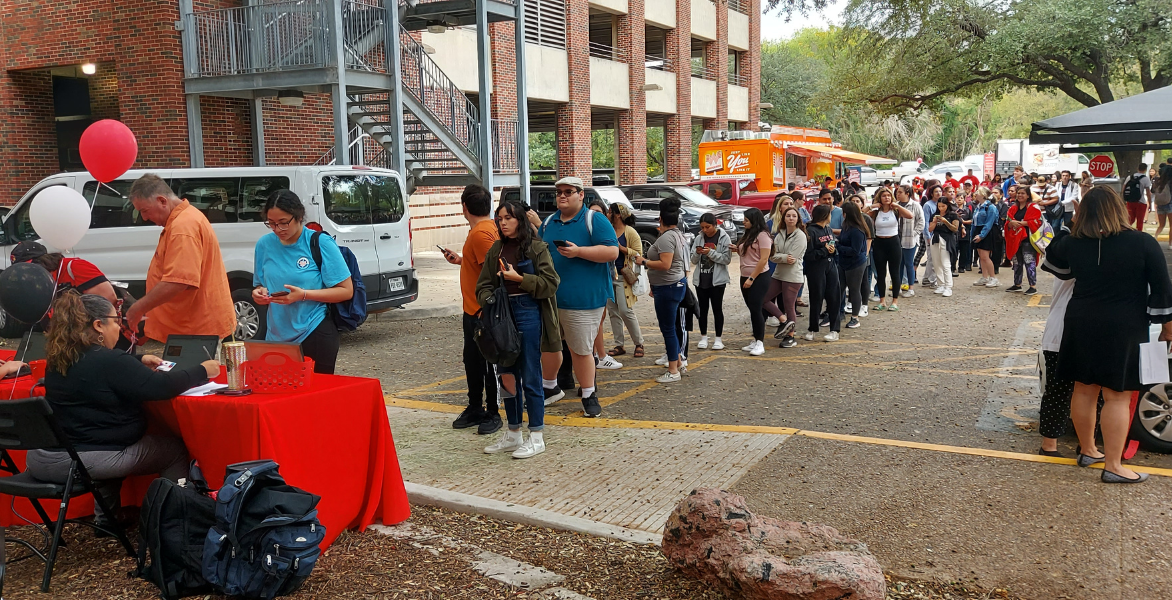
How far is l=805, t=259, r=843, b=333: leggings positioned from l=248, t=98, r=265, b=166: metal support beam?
10.8 meters

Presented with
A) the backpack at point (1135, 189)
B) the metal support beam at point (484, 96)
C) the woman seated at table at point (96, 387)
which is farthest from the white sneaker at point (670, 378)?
the backpack at point (1135, 189)

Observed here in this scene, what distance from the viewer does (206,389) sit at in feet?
14.9

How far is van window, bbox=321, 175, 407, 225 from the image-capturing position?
10625 mm

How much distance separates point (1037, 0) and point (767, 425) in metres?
24.0

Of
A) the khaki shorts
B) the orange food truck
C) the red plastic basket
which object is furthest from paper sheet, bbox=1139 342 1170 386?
the orange food truck

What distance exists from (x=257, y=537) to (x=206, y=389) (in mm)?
997

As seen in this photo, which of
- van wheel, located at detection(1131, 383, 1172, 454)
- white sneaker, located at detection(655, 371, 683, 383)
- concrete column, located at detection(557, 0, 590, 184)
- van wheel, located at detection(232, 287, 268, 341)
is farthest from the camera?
concrete column, located at detection(557, 0, 590, 184)

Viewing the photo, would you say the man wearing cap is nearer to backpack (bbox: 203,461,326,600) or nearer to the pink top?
backpack (bbox: 203,461,326,600)

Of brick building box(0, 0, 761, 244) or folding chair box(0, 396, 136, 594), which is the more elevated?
brick building box(0, 0, 761, 244)

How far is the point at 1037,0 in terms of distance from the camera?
25688mm

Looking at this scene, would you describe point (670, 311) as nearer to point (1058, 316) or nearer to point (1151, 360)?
point (1058, 316)

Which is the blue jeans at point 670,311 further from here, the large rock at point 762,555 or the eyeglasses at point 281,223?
the large rock at point 762,555

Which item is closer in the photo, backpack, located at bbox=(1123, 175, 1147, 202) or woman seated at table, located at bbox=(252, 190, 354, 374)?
woman seated at table, located at bbox=(252, 190, 354, 374)

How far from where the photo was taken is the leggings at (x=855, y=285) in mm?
11219
